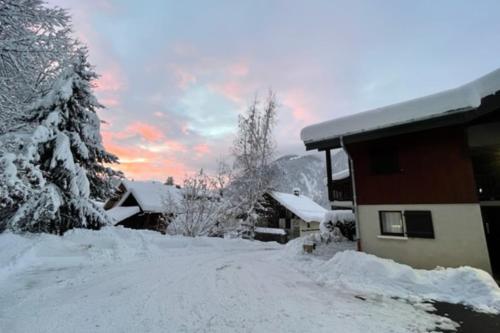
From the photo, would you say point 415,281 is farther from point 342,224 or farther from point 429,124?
point 342,224

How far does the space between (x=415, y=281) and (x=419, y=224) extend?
2448mm

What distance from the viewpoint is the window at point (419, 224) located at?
8.13 meters

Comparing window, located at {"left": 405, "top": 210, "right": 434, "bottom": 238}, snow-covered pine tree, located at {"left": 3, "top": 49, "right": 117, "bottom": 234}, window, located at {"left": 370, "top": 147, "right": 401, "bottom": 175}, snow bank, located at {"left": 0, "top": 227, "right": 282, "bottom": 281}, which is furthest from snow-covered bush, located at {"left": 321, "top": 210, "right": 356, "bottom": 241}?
snow-covered pine tree, located at {"left": 3, "top": 49, "right": 117, "bottom": 234}

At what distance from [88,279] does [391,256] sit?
31.1 ft

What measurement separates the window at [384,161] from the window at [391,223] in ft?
5.07

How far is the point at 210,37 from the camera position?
13.2 m

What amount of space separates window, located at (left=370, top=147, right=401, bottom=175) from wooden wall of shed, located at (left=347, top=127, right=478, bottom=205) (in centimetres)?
12

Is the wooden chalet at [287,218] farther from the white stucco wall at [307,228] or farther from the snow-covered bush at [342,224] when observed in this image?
the snow-covered bush at [342,224]

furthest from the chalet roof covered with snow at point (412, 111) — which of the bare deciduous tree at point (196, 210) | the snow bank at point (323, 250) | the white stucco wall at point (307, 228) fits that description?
the white stucco wall at point (307, 228)

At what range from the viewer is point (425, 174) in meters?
8.45

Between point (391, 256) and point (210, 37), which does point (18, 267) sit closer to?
point (391, 256)

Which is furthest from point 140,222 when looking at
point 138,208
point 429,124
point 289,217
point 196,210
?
point 429,124

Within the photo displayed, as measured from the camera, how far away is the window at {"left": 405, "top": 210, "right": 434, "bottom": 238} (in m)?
8.13

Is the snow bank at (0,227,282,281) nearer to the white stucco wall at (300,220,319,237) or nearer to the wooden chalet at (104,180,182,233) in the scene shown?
the wooden chalet at (104,180,182,233)
